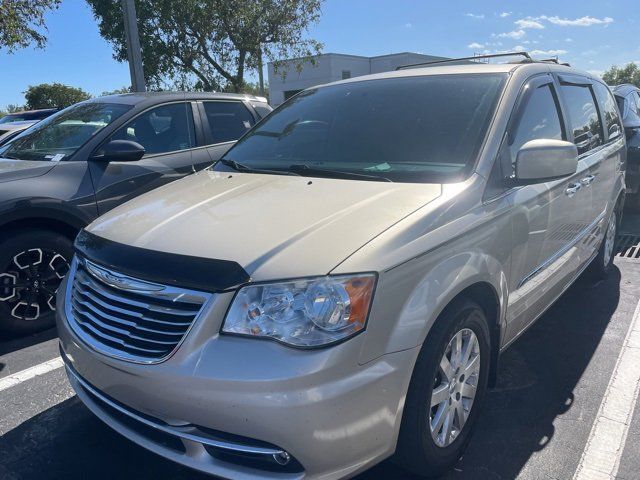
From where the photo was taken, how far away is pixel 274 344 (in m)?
1.80

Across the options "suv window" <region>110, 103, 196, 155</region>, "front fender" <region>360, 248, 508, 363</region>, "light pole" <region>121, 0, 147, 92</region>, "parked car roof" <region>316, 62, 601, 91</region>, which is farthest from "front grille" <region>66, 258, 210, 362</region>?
"light pole" <region>121, 0, 147, 92</region>

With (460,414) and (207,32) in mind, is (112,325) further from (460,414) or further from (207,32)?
(207,32)

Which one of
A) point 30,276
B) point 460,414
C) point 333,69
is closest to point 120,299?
point 460,414

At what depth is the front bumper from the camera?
1.74 meters

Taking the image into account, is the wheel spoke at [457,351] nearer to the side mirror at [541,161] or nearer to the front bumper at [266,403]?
the front bumper at [266,403]

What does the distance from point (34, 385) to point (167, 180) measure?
2.04 metres

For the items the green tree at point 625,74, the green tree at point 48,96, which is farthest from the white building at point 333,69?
the green tree at point 625,74

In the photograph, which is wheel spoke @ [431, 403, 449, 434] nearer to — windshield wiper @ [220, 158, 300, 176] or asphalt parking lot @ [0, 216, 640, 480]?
asphalt parking lot @ [0, 216, 640, 480]

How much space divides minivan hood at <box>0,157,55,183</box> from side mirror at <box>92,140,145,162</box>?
38cm

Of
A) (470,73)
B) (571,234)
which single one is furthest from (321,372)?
(571,234)

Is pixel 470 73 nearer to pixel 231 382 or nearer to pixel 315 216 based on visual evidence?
pixel 315 216

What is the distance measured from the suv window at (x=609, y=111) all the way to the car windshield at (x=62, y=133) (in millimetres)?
4062

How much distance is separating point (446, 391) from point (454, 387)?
97 millimetres

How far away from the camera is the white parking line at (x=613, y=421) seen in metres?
2.42
